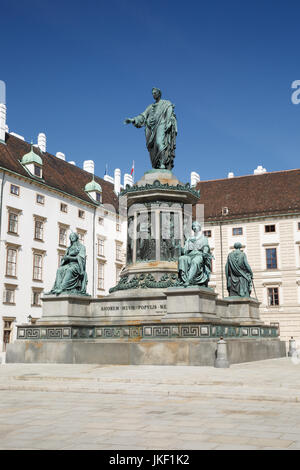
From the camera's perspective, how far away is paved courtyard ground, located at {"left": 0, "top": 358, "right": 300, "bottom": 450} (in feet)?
20.0

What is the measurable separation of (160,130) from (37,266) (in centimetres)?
3237

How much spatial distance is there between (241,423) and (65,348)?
10.2 m

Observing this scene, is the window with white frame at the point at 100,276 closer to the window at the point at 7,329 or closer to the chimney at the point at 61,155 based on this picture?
the chimney at the point at 61,155

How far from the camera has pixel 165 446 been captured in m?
5.77

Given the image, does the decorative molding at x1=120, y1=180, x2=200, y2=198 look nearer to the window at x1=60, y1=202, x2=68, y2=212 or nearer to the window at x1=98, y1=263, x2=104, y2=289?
the window at x1=60, y1=202, x2=68, y2=212

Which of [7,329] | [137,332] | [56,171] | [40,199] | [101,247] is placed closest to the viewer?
[137,332]

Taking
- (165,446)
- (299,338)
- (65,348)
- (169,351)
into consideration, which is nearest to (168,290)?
(169,351)

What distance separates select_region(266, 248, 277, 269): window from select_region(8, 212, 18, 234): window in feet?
87.0

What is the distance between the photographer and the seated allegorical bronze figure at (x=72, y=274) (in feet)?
60.7

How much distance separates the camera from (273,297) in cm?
5691

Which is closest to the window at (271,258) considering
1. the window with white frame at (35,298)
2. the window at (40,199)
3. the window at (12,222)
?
the window at (40,199)

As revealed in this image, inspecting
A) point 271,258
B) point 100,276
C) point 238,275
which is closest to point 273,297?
point 271,258

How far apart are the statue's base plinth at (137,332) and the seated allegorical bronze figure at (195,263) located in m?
0.40

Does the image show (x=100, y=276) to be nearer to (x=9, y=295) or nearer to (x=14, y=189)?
(x=9, y=295)
